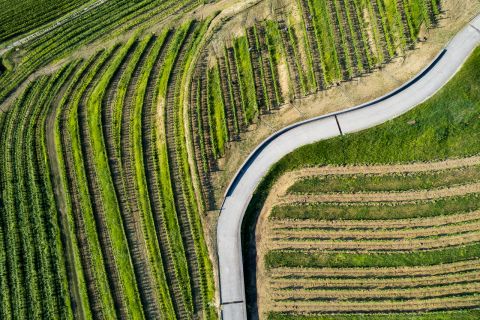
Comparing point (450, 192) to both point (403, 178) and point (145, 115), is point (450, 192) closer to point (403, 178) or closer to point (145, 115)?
point (403, 178)

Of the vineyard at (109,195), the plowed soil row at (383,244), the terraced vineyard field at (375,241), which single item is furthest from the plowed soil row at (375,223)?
the vineyard at (109,195)

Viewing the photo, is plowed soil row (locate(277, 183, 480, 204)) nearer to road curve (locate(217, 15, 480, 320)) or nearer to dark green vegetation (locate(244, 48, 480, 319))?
dark green vegetation (locate(244, 48, 480, 319))

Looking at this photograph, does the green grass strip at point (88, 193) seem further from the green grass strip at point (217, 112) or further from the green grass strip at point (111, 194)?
the green grass strip at point (217, 112)

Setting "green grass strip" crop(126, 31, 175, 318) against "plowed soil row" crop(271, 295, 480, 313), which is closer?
"plowed soil row" crop(271, 295, 480, 313)

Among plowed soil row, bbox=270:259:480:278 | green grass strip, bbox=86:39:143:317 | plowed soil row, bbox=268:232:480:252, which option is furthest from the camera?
green grass strip, bbox=86:39:143:317

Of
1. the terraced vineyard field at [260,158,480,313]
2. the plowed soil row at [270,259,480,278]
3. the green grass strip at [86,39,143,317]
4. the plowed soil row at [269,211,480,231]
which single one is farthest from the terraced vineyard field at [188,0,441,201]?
the plowed soil row at [270,259,480,278]

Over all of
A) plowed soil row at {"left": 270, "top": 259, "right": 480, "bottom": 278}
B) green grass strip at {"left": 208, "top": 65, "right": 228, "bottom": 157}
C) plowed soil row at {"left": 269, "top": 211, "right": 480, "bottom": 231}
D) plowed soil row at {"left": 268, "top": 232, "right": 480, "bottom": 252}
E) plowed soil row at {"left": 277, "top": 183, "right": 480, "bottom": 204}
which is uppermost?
green grass strip at {"left": 208, "top": 65, "right": 228, "bottom": 157}

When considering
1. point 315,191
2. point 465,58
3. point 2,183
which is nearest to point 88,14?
point 2,183
